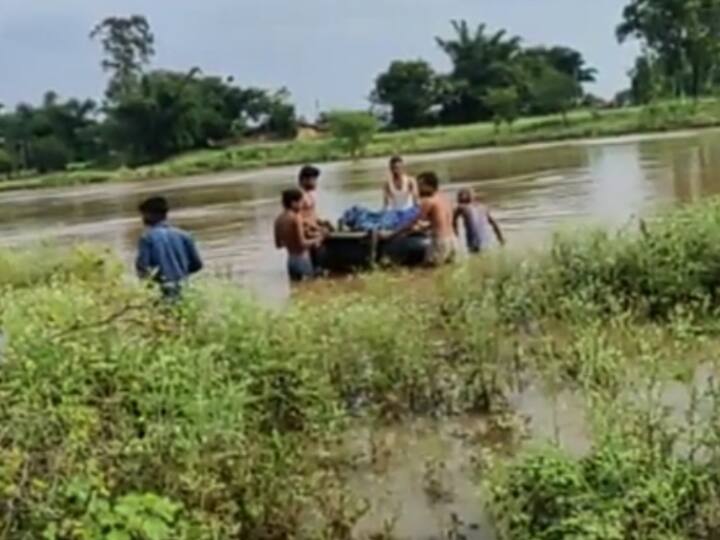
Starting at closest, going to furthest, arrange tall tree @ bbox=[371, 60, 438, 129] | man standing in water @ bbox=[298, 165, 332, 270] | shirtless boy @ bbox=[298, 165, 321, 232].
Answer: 1. shirtless boy @ bbox=[298, 165, 321, 232]
2. man standing in water @ bbox=[298, 165, 332, 270]
3. tall tree @ bbox=[371, 60, 438, 129]

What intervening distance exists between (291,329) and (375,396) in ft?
3.15

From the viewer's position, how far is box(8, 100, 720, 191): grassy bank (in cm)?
5722

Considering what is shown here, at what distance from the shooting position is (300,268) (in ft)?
47.2

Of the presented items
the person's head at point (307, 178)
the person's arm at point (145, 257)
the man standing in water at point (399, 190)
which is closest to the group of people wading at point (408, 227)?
the person's head at point (307, 178)

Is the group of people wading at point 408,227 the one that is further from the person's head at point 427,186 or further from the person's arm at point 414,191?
the person's arm at point 414,191

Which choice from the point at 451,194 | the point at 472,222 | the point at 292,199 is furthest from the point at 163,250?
the point at 451,194

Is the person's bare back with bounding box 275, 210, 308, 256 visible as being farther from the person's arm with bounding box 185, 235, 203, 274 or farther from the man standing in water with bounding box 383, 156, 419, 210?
the person's arm with bounding box 185, 235, 203, 274

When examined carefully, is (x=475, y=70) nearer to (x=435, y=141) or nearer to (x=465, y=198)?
(x=435, y=141)

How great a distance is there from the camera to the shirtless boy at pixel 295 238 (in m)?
13.9

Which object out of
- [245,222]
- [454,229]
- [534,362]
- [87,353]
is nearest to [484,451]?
[534,362]

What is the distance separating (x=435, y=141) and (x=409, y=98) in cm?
1768

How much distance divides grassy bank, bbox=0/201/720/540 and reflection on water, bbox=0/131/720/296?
6.46 m

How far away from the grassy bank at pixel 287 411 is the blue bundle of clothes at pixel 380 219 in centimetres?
567

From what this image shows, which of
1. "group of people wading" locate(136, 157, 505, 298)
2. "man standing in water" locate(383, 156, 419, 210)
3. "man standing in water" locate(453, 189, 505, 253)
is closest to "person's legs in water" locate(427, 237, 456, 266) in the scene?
"group of people wading" locate(136, 157, 505, 298)
